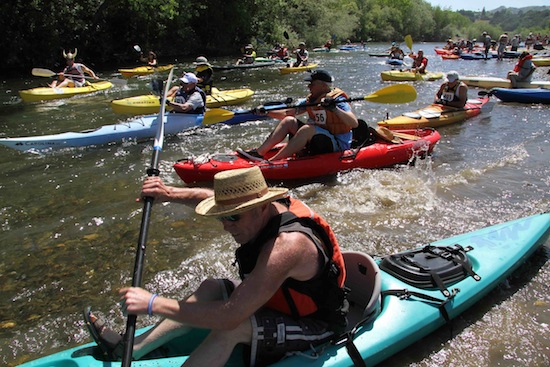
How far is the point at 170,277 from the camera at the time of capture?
372cm

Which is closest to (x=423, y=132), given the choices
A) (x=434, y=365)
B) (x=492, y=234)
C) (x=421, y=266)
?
(x=492, y=234)

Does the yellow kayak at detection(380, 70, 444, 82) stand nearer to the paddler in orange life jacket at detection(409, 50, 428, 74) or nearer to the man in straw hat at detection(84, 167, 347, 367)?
the paddler in orange life jacket at detection(409, 50, 428, 74)

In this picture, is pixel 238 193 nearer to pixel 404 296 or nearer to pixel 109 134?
pixel 404 296

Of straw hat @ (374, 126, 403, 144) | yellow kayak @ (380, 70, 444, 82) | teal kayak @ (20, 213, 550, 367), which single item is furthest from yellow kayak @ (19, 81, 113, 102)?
teal kayak @ (20, 213, 550, 367)

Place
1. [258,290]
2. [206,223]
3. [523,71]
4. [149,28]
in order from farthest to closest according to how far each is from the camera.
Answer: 1. [149,28]
2. [523,71]
3. [206,223]
4. [258,290]

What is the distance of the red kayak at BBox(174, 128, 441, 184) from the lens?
17.8ft

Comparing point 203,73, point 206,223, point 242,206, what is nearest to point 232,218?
point 242,206

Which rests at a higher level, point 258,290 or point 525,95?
point 258,290

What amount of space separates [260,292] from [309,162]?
12.9ft

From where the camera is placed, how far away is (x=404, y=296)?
107 inches

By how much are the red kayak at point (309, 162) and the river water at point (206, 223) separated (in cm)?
17

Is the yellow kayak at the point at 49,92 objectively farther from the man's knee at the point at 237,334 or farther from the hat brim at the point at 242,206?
the man's knee at the point at 237,334

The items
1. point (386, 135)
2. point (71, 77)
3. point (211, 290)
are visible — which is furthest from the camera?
point (71, 77)

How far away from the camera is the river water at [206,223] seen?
9.89 feet
